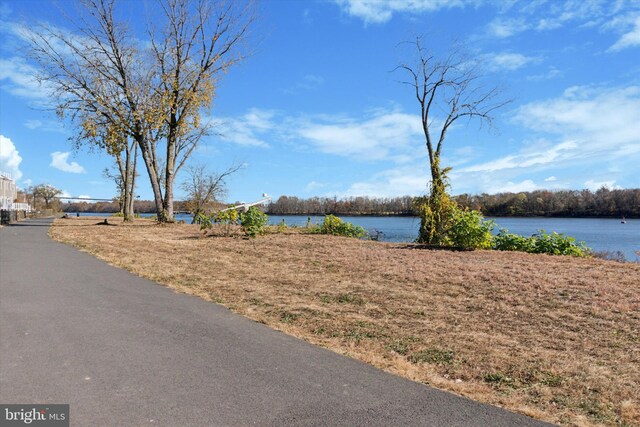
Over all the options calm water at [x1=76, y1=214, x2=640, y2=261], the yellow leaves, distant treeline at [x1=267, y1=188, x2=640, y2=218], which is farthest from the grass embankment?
distant treeline at [x1=267, y1=188, x2=640, y2=218]

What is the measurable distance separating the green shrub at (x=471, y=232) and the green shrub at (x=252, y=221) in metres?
7.04

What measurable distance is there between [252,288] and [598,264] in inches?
331

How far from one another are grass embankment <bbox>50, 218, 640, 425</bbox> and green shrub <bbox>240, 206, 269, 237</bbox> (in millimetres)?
3763

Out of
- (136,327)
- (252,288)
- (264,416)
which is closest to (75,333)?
(136,327)

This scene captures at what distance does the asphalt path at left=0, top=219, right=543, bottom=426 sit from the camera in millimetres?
3238

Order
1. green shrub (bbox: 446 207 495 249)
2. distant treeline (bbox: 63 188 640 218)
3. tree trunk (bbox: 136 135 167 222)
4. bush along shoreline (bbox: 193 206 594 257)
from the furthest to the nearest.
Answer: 1. distant treeline (bbox: 63 188 640 218)
2. tree trunk (bbox: 136 135 167 222)
3. bush along shoreline (bbox: 193 206 594 257)
4. green shrub (bbox: 446 207 495 249)

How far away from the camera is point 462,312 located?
6629 millimetres

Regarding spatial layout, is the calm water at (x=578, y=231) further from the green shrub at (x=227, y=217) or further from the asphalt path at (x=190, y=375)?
the asphalt path at (x=190, y=375)

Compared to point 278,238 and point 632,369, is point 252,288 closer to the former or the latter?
point 632,369

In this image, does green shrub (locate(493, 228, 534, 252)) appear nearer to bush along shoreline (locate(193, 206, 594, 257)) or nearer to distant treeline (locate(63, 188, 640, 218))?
bush along shoreline (locate(193, 206, 594, 257))

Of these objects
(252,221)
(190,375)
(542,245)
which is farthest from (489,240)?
(190,375)

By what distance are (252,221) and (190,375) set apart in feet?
42.8

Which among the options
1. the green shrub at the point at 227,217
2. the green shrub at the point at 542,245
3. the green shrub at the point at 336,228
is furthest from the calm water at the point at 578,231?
the green shrub at the point at 227,217

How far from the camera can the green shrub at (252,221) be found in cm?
1689
